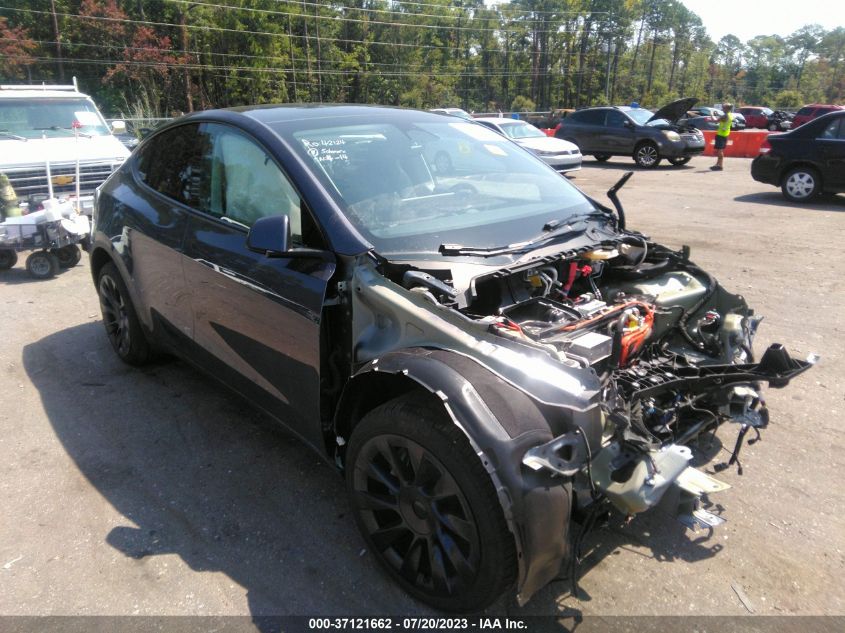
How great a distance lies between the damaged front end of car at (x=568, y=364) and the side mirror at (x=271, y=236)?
0.33 m

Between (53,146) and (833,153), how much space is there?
12.6 meters

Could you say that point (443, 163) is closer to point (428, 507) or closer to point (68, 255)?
point (428, 507)

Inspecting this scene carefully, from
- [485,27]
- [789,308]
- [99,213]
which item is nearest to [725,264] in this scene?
[789,308]

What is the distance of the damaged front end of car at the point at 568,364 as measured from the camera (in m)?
2.12

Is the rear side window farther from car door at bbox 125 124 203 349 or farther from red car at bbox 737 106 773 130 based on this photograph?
red car at bbox 737 106 773 130

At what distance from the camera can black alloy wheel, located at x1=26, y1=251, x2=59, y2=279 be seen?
24.6ft

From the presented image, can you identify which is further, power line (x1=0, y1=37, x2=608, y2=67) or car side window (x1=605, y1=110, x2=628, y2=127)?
power line (x1=0, y1=37, x2=608, y2=67)

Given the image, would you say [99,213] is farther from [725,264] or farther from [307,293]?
[725,264]

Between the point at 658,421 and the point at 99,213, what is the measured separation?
4236 millimetres

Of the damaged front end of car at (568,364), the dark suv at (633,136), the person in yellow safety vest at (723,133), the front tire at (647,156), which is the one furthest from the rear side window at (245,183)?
the front tire at (647,156)

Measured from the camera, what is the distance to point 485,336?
2.41m

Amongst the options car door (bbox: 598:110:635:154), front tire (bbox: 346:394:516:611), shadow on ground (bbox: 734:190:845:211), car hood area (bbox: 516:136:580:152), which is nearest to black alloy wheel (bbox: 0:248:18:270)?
front tire (bbox: 346:394:516:611)

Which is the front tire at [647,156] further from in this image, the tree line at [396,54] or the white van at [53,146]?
the tree line at [396,54]

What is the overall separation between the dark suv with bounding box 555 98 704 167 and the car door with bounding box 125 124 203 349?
16.4 metres
